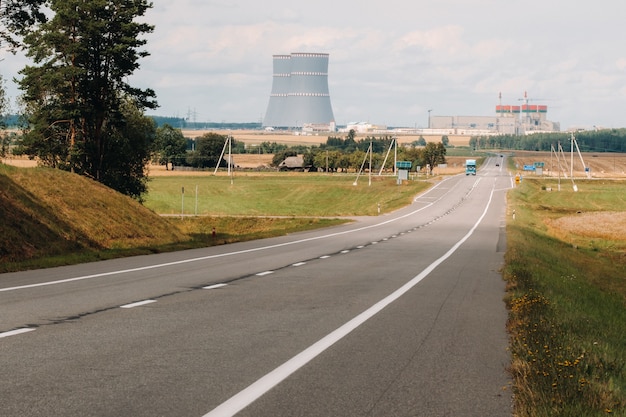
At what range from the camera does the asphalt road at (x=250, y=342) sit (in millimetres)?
7500

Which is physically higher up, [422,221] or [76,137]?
[76,137]

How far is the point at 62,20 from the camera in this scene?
62188mm

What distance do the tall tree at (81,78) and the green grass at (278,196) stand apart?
76.0 feet

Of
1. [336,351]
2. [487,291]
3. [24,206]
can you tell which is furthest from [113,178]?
[336,351]

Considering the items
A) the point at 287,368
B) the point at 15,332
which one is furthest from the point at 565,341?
the point at 15,332

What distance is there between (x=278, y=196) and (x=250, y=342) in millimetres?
110966

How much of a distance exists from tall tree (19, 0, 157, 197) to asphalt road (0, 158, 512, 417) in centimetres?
4212

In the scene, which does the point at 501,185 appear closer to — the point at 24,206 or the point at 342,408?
the point at 24,206

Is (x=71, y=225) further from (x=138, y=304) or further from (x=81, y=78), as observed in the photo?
(x=81, y=78)

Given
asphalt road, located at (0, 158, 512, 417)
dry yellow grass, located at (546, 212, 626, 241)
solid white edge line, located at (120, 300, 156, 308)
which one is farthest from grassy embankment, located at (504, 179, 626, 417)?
dry yellow grass, located at (546, 212, 626, 241)

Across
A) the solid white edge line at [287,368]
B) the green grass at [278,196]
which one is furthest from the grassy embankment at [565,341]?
the green grass at [278,196]

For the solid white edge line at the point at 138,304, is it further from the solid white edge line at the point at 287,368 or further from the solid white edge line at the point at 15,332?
the solid white edge line at the point at 287,368

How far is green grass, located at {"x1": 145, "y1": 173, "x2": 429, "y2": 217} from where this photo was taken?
97750 millimetres

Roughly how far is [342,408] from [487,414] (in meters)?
1.21
